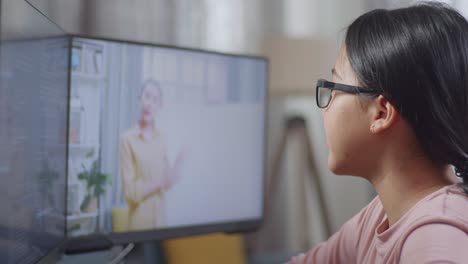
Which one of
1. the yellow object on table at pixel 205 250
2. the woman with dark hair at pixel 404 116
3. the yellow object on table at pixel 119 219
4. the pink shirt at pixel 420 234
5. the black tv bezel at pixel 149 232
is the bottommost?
the yellow object on table at pixel 205 250

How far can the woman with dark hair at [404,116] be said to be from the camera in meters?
0.75

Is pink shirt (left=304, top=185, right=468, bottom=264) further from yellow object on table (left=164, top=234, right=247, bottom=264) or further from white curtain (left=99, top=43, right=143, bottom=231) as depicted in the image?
yellow object on table (left=164, top=234, right=247, bottom=264)

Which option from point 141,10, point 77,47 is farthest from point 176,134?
point 141,10

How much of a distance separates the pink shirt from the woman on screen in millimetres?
402

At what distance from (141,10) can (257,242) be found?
3.55ft

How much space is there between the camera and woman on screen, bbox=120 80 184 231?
104cm

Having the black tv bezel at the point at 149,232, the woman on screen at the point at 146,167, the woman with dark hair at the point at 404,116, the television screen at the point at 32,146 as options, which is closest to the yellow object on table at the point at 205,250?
the black tv bezel at the point at 149,232

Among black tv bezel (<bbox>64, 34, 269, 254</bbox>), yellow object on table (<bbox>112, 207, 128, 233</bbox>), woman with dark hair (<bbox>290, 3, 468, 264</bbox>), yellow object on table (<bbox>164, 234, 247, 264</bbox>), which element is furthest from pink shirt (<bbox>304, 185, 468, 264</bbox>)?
yellow object on table (<bbox>164, 234, 247, 264</bbox>)

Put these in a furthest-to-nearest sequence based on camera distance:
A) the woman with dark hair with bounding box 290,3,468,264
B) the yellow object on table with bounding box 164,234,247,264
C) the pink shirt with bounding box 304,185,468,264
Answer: the yellow object on table with bounding box 164,234,247,264 → the woman with dark hair with bounding box 290,3,468,264 → the pink shirt with bounding box 304,185,468,264

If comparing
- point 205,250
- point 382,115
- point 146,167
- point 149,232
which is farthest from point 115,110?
point 205,250

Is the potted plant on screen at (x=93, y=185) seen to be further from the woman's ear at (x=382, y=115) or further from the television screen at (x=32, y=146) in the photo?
the woman's ear at (x=382, y=115)

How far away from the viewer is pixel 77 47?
968 mm

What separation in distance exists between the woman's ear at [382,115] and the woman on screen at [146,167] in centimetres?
46

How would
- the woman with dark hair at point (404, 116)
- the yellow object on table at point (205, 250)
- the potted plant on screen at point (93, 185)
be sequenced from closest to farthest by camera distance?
1. the woman with dark hair at point (404, 116)
2. the potted plant on screen at point (93, 185)
3. the yellow object on table at point (205, 250)
